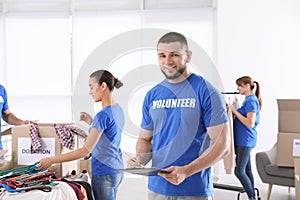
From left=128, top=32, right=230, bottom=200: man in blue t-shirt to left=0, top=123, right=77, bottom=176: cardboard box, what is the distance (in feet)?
2.39

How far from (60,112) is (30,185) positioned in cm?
315

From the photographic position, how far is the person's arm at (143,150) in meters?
1.24

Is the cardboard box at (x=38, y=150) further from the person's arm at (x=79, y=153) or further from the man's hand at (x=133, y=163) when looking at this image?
the man's hand at (x=133, y=163)

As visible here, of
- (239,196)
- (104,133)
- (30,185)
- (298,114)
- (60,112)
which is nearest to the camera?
(104,133)

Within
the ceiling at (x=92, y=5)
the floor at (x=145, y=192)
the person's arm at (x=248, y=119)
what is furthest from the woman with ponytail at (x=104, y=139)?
the ceiling at (x=92, y=5)

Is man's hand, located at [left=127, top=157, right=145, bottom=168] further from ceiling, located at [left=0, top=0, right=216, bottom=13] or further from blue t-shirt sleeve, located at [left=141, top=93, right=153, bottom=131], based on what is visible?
ceiling, located at [left=0, top=0, right=216, bottom=13]

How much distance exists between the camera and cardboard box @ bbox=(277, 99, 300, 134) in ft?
10.2

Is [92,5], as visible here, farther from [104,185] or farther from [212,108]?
[212,108]

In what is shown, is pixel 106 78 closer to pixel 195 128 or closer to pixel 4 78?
pixel 195 128

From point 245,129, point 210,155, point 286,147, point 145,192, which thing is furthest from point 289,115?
point 210,155

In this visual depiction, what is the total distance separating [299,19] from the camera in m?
4.21

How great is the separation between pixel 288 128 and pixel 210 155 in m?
2.08

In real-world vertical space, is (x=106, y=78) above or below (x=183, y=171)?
above

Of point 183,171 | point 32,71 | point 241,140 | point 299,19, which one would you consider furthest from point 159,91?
point 32,71
